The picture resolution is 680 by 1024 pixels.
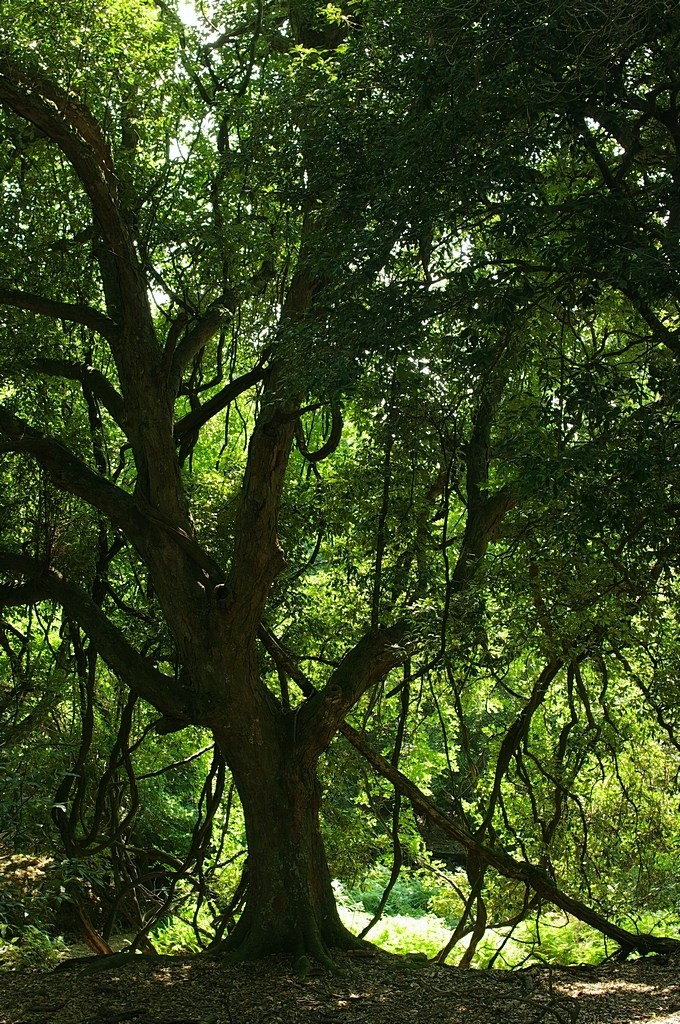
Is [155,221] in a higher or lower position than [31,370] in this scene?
higher

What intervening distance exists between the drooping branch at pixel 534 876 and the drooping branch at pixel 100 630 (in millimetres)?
1091

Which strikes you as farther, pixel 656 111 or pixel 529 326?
pixel 529 326

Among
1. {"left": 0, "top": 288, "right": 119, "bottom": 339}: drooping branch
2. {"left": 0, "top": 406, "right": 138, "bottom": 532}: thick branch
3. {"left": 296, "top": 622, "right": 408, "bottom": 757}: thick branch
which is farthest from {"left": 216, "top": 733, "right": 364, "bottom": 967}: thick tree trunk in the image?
{"left": 0, "top": 288, "right": 119, "bottom": 339}: drooping branch

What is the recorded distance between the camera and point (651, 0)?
3146 millimetres

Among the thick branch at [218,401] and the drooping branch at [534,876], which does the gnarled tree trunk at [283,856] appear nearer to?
the drooping branch at [534,876]

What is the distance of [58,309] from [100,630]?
6.79 ft

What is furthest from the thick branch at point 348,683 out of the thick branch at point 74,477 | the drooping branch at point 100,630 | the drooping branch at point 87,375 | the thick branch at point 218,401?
the drooping branch at point 87,375

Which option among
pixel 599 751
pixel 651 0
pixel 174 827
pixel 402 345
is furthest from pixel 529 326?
pixel 174 827

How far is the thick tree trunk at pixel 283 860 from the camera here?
5199 millimetres

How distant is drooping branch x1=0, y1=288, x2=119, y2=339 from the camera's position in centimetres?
558

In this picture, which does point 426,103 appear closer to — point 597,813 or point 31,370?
point 31,370

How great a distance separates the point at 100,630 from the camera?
218 inches

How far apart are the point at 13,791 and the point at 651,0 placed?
4.27 m

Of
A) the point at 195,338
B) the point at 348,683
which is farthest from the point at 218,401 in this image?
the point at 348,683
